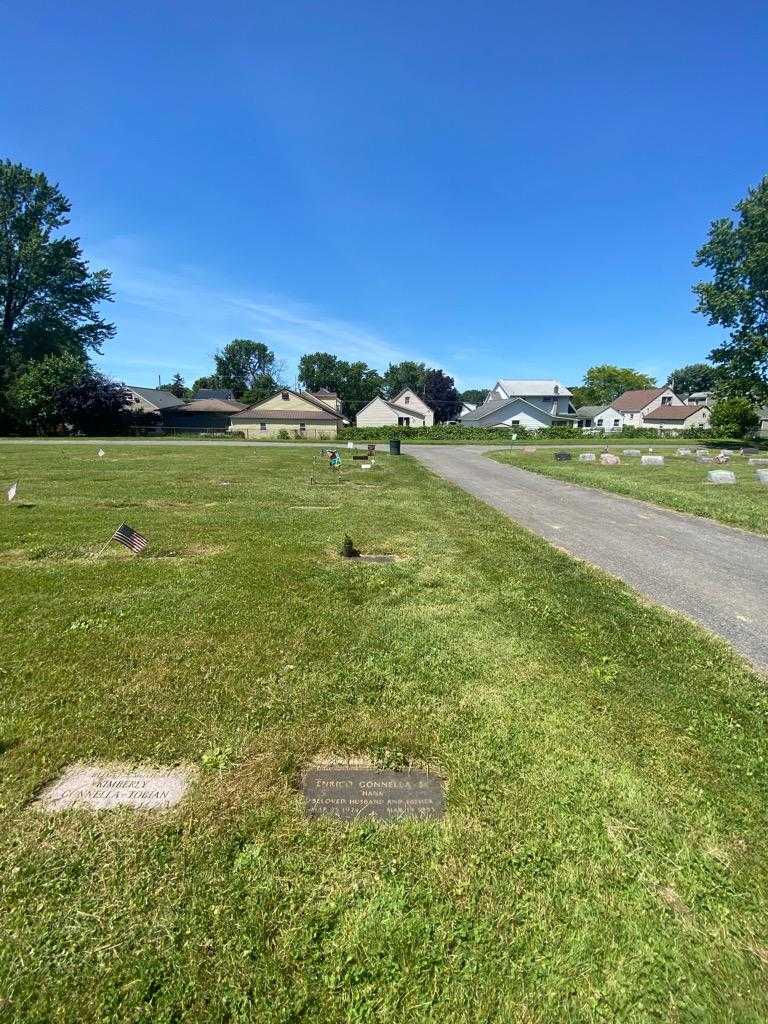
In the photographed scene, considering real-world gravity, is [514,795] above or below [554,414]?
below

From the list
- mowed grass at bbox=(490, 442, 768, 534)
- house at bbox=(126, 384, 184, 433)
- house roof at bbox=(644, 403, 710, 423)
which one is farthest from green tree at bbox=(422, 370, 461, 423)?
mowed grass at bbox=(490, 442, 768, 534)

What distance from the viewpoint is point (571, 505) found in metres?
12.0

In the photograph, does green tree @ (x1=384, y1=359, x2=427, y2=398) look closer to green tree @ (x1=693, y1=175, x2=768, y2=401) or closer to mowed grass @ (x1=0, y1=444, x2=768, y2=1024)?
green tree @ (x1=693, y1=175, x2=768, y2=401)

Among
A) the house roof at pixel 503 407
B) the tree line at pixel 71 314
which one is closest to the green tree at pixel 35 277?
the tree line at pixel 71 314

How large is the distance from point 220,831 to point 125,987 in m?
0.68

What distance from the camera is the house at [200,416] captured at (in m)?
59.2

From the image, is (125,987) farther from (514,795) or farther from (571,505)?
(571,505)

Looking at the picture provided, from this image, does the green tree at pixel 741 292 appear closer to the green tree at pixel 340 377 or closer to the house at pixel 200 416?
the house at pixel 200 416

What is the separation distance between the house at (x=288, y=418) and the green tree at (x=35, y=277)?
17.9 m

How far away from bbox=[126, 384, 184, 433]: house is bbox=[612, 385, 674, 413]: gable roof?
70.7 meters

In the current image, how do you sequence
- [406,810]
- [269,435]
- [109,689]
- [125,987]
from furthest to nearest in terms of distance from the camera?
1. [269,435]
2. [109,689]
3. [406,810]
4. [125,987]

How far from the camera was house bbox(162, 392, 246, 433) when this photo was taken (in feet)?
194

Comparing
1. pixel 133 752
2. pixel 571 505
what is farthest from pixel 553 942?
pixel 571 505

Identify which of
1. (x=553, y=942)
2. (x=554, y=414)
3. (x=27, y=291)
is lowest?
(x=553, y=942)
